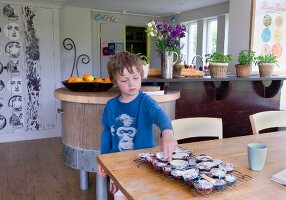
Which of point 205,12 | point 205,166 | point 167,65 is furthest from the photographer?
point 205,12

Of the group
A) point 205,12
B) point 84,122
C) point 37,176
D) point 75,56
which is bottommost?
point 37,176

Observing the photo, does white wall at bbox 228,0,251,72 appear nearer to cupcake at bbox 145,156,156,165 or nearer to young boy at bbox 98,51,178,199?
young boy at bbox 98,51,178,199

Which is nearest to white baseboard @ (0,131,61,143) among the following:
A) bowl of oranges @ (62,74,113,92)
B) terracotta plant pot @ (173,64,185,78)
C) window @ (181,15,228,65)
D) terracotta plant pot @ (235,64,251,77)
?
bowl of oranges @ (62,74,113,92)

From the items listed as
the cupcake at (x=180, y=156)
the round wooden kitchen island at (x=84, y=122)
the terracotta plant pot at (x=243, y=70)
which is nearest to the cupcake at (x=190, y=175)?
A: the cupcake at (x=180, y=156)

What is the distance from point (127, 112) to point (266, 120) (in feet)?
3.05

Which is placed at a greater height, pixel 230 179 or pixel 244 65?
pixel 244 65

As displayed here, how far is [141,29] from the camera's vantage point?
7.38 meters

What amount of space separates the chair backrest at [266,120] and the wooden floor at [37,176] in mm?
1545

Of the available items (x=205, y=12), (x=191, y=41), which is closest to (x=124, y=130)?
(x=205, y=12)

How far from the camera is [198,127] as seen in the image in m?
1.59

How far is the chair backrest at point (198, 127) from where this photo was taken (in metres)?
1.56

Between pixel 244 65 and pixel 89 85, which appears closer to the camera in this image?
pixel 89 85

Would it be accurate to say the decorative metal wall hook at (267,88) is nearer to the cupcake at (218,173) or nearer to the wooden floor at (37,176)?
the wooden floor at (37,176)

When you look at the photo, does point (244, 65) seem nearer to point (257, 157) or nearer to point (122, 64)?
point (122, 64)
